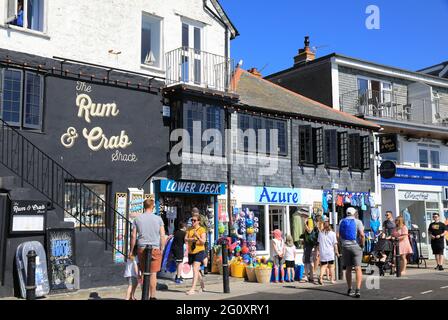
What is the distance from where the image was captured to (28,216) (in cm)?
1165

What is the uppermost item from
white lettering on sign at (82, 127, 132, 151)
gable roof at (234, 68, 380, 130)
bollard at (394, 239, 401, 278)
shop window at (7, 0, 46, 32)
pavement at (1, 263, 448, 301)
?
shop window at (7, 0, 46, 32)

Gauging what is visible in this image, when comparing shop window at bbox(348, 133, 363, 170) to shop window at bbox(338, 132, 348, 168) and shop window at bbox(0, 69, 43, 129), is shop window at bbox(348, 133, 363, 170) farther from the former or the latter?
shop window at bbox(0, 69, 43, 129)

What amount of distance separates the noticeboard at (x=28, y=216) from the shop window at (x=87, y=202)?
182 cm

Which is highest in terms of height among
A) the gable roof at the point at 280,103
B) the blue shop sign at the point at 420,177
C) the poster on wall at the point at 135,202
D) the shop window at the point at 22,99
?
the gable roof at the point at 280,103

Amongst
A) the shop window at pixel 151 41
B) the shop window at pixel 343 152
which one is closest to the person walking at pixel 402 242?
the shop window at pixel 343 152

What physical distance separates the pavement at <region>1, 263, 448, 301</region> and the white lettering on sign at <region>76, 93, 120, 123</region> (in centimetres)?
454

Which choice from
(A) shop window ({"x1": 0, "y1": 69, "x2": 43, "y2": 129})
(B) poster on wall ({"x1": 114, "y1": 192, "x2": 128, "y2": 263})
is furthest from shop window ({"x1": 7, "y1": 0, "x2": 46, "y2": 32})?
(B) poster on wall ({"x1": 114, "y1": 192, "x2": 128, "y2": 263})

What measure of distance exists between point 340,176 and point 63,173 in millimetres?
11151

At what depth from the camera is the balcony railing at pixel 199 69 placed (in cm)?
1656

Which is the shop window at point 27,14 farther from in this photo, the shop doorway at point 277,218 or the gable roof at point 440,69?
the gable roof at point 440,69

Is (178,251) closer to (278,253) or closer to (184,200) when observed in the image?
(278,253)

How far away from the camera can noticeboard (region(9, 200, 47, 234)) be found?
37.6 feet

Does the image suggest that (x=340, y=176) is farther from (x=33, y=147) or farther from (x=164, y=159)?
(x=33, y=147)

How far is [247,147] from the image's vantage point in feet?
60.4
